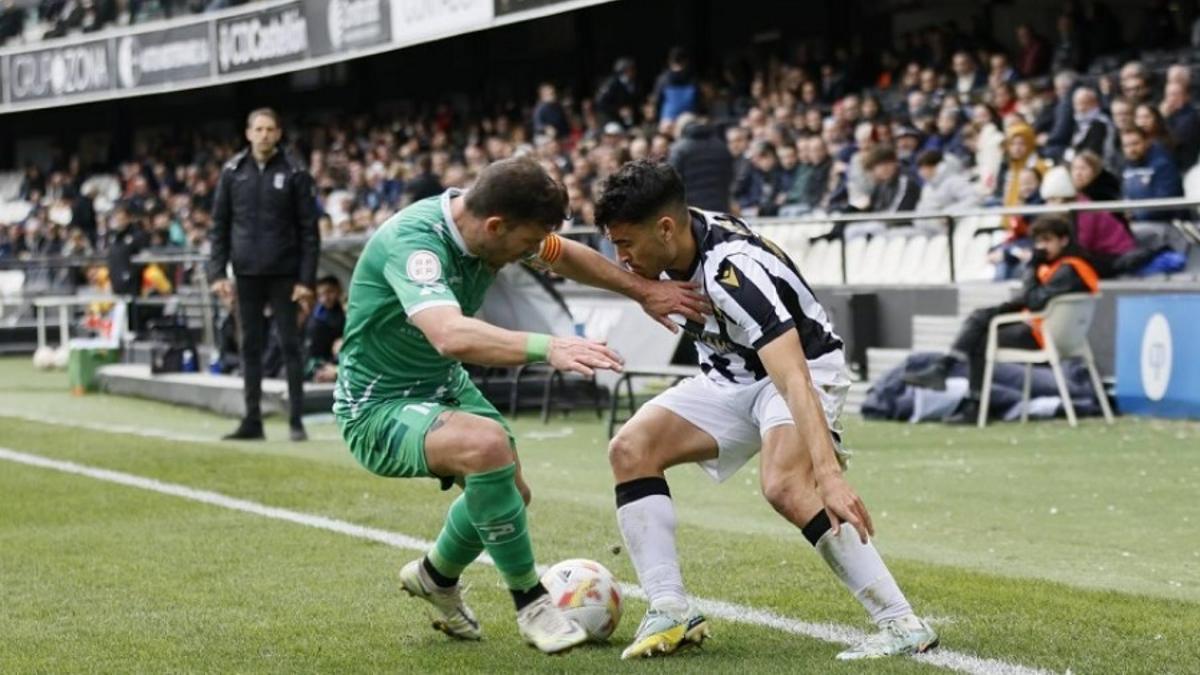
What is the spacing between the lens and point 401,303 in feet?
19.8

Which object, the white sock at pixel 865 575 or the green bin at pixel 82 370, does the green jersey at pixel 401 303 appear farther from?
the green bin at pixel 82 370

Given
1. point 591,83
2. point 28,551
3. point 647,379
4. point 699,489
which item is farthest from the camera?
point 591,83

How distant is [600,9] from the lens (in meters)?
32.8

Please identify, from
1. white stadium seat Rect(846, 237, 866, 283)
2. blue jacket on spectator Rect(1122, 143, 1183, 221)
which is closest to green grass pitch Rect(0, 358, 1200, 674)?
blue jacket on spectator Rect(1122, 143, 1183, 221)

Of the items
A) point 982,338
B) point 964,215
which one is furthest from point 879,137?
point 982,338

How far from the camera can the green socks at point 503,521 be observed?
6047 mm

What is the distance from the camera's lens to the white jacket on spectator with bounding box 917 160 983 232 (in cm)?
1716

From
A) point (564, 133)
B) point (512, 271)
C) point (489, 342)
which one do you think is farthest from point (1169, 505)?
point (564, 133)

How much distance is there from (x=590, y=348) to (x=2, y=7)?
38.8 metres

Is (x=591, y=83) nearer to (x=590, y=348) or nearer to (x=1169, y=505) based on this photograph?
(x=1169, y=505)

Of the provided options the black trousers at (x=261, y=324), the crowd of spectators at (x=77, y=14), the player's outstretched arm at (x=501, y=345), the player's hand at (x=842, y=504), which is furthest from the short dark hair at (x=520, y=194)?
the crowd of spectators at (x=77, y=14)

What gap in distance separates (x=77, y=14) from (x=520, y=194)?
117ft

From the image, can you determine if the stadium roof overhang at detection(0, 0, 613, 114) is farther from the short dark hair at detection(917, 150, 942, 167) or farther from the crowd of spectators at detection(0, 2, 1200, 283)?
the short dark hair at detection(917, 150, 942, 167)

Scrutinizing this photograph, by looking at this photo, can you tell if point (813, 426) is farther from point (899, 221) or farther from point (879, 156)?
point (879, 156)
